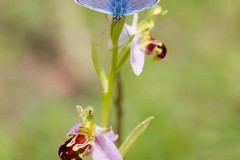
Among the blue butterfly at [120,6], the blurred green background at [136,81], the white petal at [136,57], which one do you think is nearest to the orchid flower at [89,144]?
the white petal at [136,57]

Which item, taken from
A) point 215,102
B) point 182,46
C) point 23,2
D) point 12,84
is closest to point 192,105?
point 215,102

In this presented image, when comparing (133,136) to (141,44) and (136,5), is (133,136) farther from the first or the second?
(136,5)

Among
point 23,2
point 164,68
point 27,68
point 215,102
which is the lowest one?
point 215,102

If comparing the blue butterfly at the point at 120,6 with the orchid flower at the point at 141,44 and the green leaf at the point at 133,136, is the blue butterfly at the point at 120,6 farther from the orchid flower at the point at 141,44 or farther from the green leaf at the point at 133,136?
the green leaf at the point at 133,136

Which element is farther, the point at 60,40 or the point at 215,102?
the point at 60,40

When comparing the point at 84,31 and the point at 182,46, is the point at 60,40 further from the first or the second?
the point at 182,46

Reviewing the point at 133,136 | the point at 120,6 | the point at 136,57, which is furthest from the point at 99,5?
the point at 133,136
